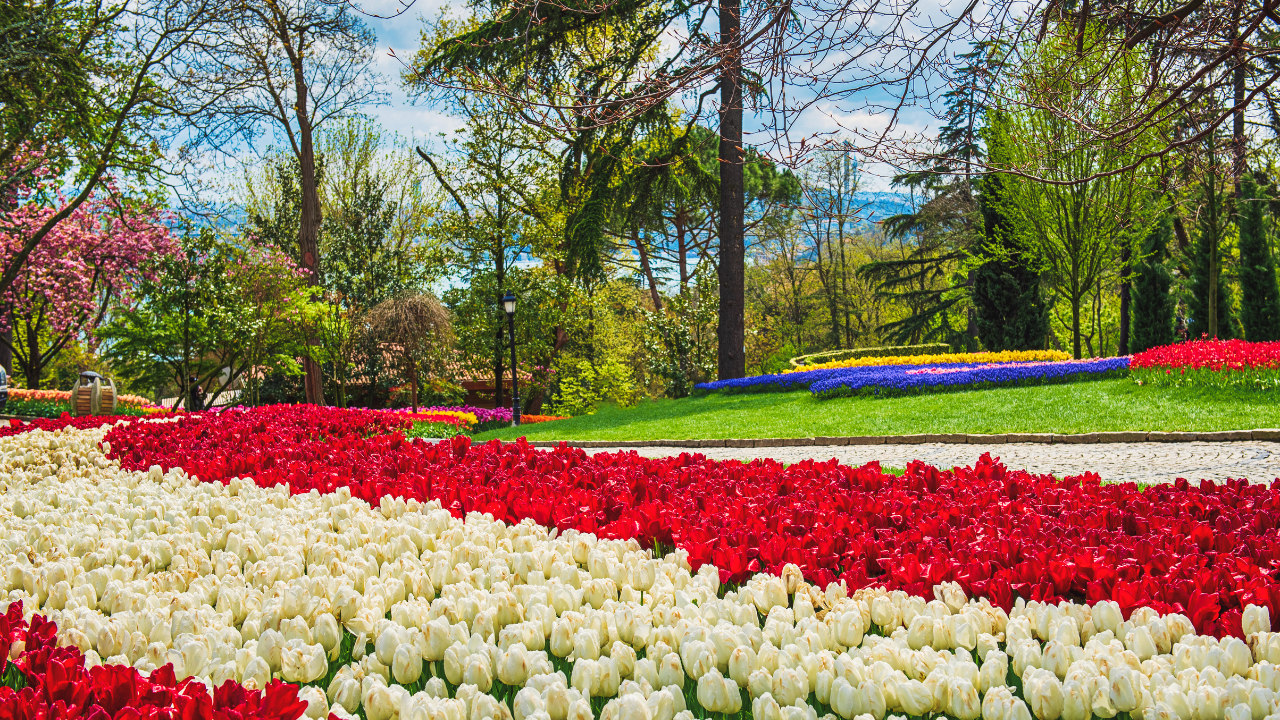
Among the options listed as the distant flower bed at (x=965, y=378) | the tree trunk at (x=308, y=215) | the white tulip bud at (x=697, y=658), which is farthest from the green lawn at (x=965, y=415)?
the white tulip bud at (x=697, y=658)

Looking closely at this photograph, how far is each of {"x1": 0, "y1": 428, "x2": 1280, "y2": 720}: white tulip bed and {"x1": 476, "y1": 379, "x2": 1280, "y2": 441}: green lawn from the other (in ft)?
24.7

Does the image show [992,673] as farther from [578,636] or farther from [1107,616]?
[578,636]

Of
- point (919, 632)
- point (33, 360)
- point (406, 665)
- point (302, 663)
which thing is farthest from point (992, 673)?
point (33, 360)

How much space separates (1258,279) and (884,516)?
2251cm

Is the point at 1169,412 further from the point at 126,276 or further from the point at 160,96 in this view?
the point at 126,276

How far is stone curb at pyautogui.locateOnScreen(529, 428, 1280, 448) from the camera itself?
8.02m

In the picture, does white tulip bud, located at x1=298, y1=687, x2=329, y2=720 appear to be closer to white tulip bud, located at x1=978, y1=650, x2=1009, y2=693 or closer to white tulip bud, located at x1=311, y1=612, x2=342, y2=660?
white tulip bud, located at x1=311, y1=612, x2=342, y2=660

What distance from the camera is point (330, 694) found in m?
1.97

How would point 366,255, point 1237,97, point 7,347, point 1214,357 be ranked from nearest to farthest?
point 1237,97 < point 1214,357 < point 7,347 < point 366,255

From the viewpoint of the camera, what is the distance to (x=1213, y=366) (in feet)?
35.6

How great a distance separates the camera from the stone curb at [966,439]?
26.3 ft

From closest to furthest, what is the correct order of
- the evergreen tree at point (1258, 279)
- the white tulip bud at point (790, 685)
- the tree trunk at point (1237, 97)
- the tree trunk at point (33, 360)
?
1. the white tulip bud at point (790, 685)
2. the tree trunk at point (1237, 97)
3. the evergreen tree at point (1258, 279)
4. the tree trunk at point (33, 360)

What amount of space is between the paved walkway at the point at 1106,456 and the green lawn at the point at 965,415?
69 centimetres

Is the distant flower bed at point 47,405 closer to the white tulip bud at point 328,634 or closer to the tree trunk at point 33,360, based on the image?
the tree trunk at point 33,360
